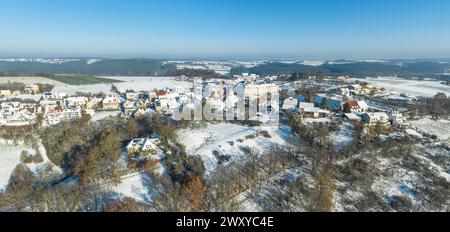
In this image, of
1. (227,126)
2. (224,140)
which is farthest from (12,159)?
(227,126)

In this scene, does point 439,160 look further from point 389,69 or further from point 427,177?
point 389,69

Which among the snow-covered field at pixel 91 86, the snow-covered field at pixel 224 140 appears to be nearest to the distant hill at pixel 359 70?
the snow-covered field at pixel 91 86

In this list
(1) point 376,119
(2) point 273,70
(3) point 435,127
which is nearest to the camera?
(1) point 376,119

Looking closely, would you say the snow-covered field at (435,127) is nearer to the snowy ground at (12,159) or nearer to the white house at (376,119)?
the white house at (376,119)

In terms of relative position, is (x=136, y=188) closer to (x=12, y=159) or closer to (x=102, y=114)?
(x=12, y=159)

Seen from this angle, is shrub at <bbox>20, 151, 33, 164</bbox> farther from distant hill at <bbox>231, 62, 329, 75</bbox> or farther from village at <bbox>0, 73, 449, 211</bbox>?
distant hill at <bbox>231, 62, 329, 75</bbox>
